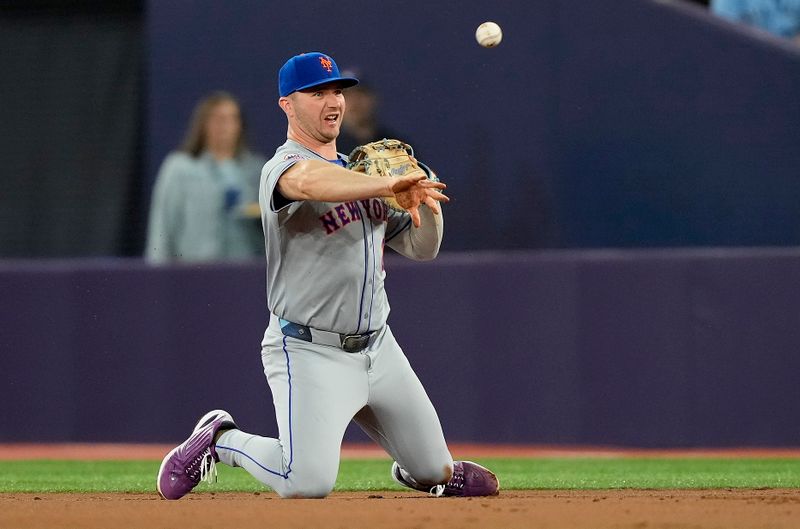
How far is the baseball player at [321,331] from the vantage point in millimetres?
4762

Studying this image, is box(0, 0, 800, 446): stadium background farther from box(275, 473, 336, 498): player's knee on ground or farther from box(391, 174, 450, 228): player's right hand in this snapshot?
box(391, 174, 450, 228): player's right hand

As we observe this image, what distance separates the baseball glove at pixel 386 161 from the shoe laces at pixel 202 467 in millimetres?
1165

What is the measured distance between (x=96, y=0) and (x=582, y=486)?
535 centimetres

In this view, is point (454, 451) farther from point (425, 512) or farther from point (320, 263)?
point (425, 512)

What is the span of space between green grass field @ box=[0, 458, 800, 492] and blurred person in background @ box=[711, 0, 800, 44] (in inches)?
115

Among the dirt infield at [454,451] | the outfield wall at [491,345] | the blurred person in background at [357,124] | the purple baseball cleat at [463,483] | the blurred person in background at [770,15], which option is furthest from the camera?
the blurred person in background at [770,15]

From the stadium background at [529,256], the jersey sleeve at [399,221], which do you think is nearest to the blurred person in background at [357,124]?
the stadium background at [529,256]

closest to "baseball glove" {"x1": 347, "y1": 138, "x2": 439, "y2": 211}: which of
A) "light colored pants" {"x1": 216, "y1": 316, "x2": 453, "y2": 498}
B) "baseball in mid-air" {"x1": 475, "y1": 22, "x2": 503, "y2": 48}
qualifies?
"light colored pants" {"x1": 216, "y1": 316, "x2": 453, "y2": 498}

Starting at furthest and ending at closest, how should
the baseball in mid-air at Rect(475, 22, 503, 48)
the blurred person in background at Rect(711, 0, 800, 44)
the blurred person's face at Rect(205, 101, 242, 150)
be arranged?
the blurred person in background at Rect(711, 0, 800, 44), the blurred person's face at Rect(205, 101, 242, 150), the baseball in mid-air at Rect(475, 22, 503, 48)

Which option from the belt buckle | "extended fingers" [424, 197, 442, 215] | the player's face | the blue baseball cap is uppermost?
the blue baseball cap

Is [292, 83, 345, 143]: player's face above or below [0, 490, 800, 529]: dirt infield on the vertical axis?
above

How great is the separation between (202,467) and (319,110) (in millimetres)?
1397

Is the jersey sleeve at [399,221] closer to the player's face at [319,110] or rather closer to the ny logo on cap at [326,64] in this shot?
the player's face at [319,110]

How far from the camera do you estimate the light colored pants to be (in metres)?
4.76
